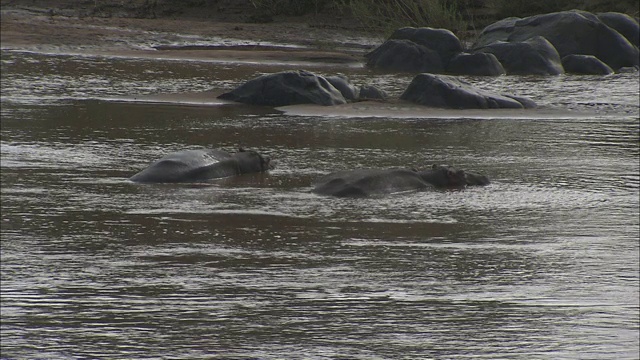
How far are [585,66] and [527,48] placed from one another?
3.50ft

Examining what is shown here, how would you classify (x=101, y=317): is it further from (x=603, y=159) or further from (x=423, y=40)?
(x=423, y=40)

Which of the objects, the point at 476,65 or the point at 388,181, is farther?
the point at 476,65

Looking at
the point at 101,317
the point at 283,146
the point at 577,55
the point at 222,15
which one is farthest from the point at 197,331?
the point at 222,15

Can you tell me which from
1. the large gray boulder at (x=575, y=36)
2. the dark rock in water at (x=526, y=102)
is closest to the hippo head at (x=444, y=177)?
the dark rock in water at (x=526, y=102)

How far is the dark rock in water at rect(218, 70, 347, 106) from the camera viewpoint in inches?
575

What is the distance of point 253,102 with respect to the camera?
48.0 feet

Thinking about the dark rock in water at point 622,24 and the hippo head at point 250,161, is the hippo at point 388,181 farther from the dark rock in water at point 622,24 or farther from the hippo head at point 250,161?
the dark rock in water at point 622,24

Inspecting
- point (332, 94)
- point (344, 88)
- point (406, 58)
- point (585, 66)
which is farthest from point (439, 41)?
point (332, 94)

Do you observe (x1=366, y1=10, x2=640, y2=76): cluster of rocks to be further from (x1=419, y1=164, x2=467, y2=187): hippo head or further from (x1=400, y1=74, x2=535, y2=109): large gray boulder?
(x1=419, y1=164, x2=467, y2=187): hippo head

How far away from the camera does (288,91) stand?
14703 millimetres

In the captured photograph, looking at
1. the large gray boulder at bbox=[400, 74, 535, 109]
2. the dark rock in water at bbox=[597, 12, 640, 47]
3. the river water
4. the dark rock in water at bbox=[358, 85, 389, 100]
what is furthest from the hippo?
the dark rock in water at bbox=[597, 12, 640, 47]

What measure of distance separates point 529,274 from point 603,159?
15.7 feet

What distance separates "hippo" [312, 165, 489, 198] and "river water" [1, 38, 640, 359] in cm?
18

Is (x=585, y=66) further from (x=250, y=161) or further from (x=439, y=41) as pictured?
(x=250, y=161)
